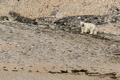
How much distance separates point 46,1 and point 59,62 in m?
14.1

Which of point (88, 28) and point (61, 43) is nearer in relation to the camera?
point (61, 43)

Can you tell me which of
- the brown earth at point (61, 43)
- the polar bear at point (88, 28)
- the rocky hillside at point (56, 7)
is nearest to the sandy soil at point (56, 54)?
the brown earth at point (61, 43)

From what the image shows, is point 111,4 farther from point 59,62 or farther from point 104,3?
point 59,62

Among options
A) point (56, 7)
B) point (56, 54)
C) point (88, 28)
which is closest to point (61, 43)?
→ point (56, 54)

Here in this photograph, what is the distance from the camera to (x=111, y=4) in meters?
22.6

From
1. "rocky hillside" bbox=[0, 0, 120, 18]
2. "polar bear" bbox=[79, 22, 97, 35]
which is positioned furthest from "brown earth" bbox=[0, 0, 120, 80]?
"polar bear" bbox=[79, 22, 97, 35]

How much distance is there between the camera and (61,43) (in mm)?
14734

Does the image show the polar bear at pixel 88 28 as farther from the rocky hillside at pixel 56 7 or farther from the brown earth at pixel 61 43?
the rocky hillside at pixel 56 7

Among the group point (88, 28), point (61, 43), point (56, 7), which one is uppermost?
point (56, 7)

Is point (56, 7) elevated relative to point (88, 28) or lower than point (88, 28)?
elevated

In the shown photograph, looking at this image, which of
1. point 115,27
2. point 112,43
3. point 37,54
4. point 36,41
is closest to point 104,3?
point 115,27

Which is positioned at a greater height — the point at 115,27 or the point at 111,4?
the point at 111,4

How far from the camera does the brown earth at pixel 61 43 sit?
33.0ft

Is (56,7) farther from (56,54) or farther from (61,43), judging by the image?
(56,54)
